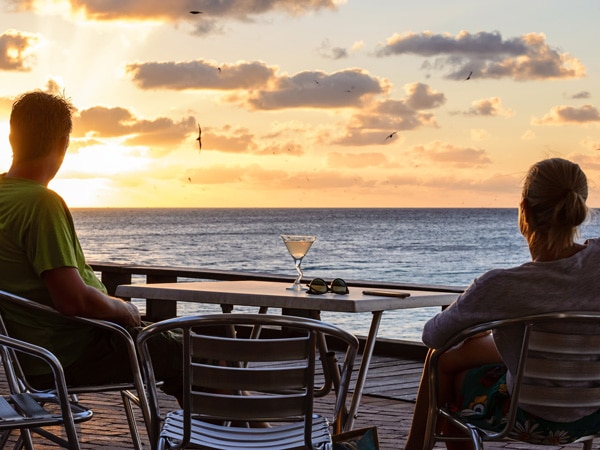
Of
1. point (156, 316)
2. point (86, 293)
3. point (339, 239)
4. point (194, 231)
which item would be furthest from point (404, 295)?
point (194, 231)

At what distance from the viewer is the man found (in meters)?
3.14

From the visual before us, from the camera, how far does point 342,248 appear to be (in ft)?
202

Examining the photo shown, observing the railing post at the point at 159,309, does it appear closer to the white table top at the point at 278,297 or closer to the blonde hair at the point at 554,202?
the white table top at the point at 278,297

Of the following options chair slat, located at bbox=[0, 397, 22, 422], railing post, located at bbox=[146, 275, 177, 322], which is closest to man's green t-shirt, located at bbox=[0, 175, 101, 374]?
chair slat, located at bbox=[0, 397, 22, 422]

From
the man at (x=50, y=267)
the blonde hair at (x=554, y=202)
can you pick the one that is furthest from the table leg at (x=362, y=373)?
the blonde hair at (x=554, y=202)

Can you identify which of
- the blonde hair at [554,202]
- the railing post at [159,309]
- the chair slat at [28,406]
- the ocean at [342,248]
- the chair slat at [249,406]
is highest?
the blonde hair at [554,202]

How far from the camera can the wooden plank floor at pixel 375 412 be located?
4.70 m

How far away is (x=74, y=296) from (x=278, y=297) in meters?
0.87

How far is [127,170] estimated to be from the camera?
165 ft

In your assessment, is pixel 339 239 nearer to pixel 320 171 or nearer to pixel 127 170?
pixel 320 171

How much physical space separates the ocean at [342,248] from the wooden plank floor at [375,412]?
16.5 metres

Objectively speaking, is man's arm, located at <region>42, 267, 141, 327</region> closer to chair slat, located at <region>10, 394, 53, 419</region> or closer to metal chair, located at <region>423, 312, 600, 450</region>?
chair slat, located at <region>10, 394, 53, 419</region>

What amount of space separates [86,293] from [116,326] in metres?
0.13

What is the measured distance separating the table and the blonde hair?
2.54 feet
